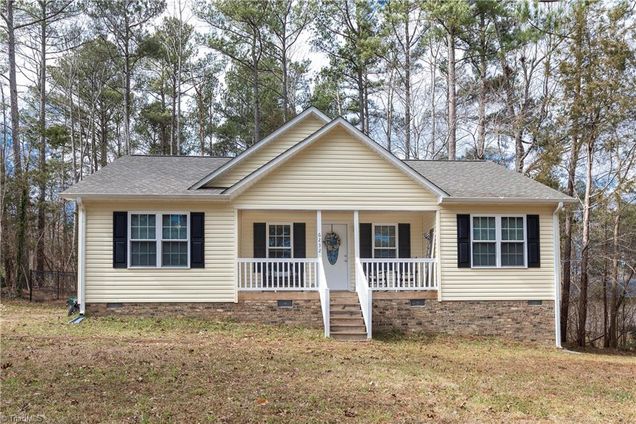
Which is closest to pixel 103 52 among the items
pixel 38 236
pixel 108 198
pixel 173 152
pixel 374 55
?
pixel 173 152

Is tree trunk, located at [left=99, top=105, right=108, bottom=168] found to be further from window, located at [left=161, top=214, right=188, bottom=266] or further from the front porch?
window, located at [left=161, top=214, right=188, bottom=266]

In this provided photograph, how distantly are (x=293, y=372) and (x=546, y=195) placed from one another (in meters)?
8.72

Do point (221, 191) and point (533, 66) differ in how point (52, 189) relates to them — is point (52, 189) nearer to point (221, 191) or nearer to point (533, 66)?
point (221, 191)

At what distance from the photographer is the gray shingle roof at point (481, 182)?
1403 cm

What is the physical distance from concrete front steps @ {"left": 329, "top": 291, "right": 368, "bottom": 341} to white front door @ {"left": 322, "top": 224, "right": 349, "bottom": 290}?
60.9 inches

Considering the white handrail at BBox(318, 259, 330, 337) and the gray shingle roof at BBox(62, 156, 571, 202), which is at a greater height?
the gray shingle roof at BBox(62, 156, 571, 202)

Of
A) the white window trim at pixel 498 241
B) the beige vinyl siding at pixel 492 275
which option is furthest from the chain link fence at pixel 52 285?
the white window trim at pixel 498 241

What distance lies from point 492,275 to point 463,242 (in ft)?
3.71

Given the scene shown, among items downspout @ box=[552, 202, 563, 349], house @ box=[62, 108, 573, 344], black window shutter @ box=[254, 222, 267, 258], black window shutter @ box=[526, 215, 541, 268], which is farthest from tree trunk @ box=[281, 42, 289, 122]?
downspout @ box=[552, 202, 563, 349]

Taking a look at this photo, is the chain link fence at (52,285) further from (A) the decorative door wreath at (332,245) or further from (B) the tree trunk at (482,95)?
(B) the tree trunk at (482,95)

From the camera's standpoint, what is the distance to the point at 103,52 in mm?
28406

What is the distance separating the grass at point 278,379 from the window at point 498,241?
2440mm

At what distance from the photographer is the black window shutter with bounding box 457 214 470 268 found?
553 inches

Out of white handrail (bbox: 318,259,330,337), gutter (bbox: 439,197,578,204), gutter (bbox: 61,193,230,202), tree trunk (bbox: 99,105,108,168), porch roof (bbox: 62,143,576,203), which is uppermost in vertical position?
tree trunk (bbox: 99,105,108,168)
